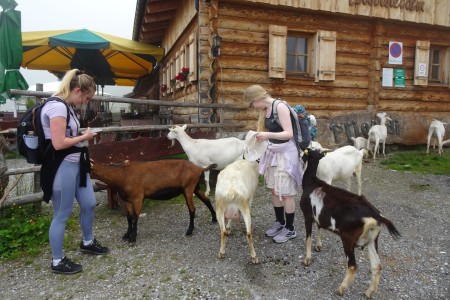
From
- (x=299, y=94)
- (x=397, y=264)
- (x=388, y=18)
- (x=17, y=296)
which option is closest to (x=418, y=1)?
(x=388, y=18)

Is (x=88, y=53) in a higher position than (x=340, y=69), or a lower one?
higher

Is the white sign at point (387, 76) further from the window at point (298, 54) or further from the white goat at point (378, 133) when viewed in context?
the window at point (298, 54)

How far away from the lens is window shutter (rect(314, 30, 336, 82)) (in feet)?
30.7

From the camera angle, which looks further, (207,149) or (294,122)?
(207,149)

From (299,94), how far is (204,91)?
289 cm

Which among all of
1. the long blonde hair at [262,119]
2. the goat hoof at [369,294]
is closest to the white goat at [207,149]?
the long blonde hair at [262,119]

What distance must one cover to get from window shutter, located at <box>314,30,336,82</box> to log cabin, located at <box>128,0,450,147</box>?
0.09 ft

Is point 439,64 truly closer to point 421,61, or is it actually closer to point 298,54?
point 421,61

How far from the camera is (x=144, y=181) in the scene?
4.26m

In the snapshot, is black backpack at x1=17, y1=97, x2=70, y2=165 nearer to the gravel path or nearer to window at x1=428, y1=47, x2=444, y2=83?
the gravel path

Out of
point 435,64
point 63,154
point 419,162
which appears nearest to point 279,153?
point 63,154

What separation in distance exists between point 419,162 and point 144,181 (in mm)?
8246

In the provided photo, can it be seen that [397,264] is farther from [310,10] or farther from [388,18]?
[388,18]

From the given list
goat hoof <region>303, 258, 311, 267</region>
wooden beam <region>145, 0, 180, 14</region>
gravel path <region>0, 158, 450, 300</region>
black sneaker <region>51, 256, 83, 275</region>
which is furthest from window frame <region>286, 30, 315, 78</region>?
black sneaker <region>51, 256, 83, 275</region>
